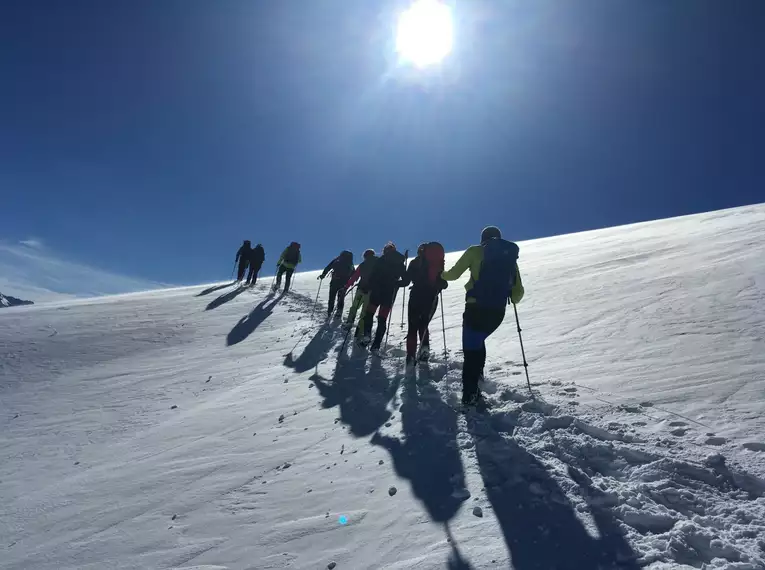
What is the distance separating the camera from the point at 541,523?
3.34 m

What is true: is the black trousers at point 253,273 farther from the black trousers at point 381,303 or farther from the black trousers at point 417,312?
the black trousers at point 417,312

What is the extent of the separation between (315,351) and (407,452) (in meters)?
5.77

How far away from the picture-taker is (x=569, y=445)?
4.36m

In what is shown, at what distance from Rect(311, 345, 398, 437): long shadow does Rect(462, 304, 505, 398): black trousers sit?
115 centimetres

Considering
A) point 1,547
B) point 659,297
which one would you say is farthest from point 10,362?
point 659,297

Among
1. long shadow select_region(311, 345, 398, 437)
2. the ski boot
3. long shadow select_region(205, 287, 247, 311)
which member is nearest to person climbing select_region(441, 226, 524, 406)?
long shadow select_region(311, 345, 398, 437)

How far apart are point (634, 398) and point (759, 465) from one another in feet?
5.44

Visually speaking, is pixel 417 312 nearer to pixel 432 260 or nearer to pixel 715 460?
pixel 432 260

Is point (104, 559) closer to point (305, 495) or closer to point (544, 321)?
point (305, 495)

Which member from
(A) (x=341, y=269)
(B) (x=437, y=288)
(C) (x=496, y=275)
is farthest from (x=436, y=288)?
(A) (x=341, y=269)

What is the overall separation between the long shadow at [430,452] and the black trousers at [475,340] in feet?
1.41

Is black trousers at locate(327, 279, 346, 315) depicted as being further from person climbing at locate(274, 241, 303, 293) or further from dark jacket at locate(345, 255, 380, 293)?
person climbing at locate(274, 241, 303, 293)

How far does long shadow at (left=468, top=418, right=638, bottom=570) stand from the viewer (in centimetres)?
295

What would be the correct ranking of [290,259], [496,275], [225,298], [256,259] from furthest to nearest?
[256,259] < [290,259] < [225,298] < [496,275]
